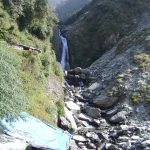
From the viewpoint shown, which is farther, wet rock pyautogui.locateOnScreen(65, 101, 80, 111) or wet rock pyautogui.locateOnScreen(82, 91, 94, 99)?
wet rock pyautogui.locateOnScreen(82, 91, 94, 99)

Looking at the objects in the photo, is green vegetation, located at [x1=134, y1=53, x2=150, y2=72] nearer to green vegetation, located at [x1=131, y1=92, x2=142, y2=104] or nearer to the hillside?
green vegetation, located at [x1=131, y1=92, x2=142, y2=104]

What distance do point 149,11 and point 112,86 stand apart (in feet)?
113

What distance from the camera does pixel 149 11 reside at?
74.7 m

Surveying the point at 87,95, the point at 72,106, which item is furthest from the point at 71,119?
the point at 87,95

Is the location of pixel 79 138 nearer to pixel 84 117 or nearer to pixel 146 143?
pixel 146 143

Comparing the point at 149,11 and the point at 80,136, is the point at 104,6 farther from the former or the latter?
the point at 80,136

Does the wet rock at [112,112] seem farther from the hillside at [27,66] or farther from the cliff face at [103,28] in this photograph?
the cliff face at [103,28]

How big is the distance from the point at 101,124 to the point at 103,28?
40497 millimetres

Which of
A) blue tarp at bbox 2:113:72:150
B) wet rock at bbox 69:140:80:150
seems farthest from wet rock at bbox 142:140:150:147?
blue tarp at bbox 2:113:72:150

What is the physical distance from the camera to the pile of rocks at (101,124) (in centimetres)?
2937

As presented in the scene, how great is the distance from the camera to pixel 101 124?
3456 cm

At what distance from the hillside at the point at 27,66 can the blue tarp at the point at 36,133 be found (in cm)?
64

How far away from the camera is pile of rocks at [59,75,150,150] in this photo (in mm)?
29373

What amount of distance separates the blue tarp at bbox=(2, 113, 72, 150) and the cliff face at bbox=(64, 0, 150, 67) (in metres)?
41.7
